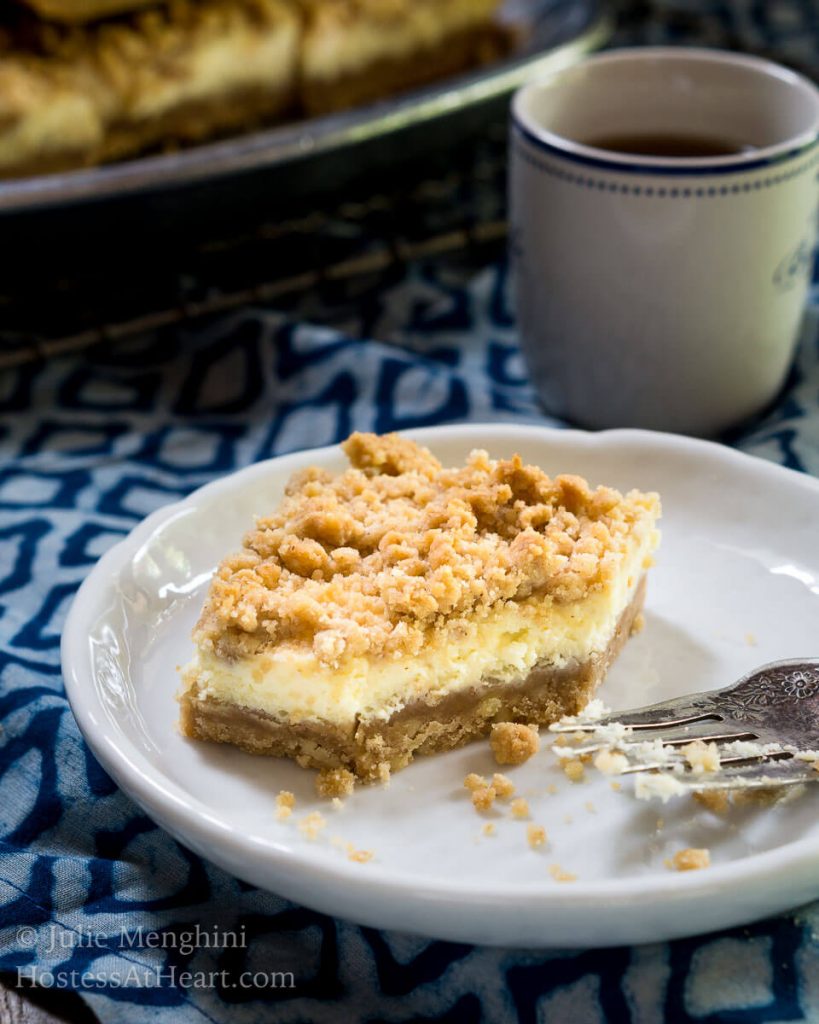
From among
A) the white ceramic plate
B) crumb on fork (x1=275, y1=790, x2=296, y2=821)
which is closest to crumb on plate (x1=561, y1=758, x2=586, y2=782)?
the white ceramic plate

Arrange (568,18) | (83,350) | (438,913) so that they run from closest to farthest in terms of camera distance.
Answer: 1. (438,913)
2. (83,350)
3. (568,18)

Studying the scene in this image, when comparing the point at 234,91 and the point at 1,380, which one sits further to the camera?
the point at 234,91

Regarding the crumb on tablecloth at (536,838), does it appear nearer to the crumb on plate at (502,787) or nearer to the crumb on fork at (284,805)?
the crumb on plate at (502,787)

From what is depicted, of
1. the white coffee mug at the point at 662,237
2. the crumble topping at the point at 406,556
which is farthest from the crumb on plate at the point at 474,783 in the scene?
the white coffee mug at the point at 662,237

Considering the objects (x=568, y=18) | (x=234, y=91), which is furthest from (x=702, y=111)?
(x=234, y=91)

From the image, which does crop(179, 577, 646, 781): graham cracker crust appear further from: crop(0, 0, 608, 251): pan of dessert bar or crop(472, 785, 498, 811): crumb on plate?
crop(0, 0, 608, 251): pan of dessert bar

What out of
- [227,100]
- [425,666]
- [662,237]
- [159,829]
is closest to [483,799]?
[425,666]

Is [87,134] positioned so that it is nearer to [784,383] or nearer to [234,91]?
[234,91]
